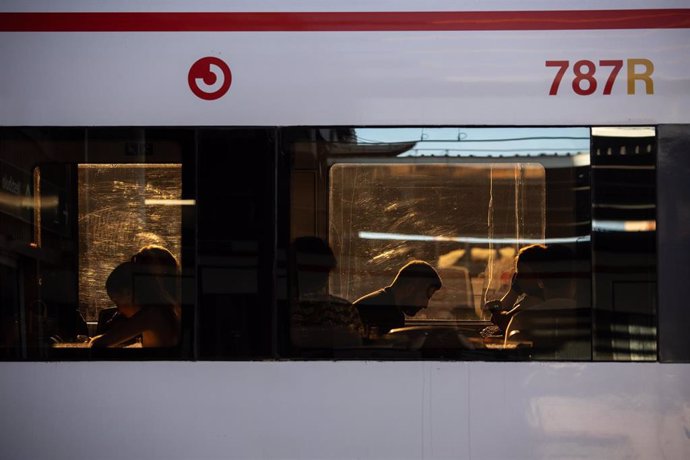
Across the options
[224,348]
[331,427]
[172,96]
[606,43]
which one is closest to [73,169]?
[172,96]

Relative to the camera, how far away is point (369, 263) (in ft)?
13.8

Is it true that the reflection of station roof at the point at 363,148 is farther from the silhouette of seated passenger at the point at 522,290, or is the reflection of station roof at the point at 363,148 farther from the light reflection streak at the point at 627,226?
the light reflection streak at the point at 627,226

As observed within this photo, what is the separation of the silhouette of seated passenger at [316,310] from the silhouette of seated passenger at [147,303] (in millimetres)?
553

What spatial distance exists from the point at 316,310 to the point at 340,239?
1.12 ft

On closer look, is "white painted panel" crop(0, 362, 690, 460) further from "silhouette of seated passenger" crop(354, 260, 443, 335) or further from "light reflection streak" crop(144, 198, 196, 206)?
"light reflection streak" crop(144, 198, 196, 206)

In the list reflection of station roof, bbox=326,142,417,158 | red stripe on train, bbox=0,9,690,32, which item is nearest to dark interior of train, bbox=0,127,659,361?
reflection of station roof, bbox=326,142,417,158

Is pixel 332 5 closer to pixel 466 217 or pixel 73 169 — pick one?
pixel 466 217

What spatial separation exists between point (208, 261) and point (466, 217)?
3.92 feet

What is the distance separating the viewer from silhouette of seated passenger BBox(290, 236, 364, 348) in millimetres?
4117

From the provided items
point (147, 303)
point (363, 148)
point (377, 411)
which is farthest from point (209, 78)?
point (377, 411)

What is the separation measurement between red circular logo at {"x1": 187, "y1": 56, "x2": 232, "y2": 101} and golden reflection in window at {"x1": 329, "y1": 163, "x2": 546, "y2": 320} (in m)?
0.63

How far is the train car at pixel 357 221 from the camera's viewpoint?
4051mm

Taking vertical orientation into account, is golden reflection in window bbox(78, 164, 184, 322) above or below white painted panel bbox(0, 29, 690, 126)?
below

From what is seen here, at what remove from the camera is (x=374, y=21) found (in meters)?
4.14
